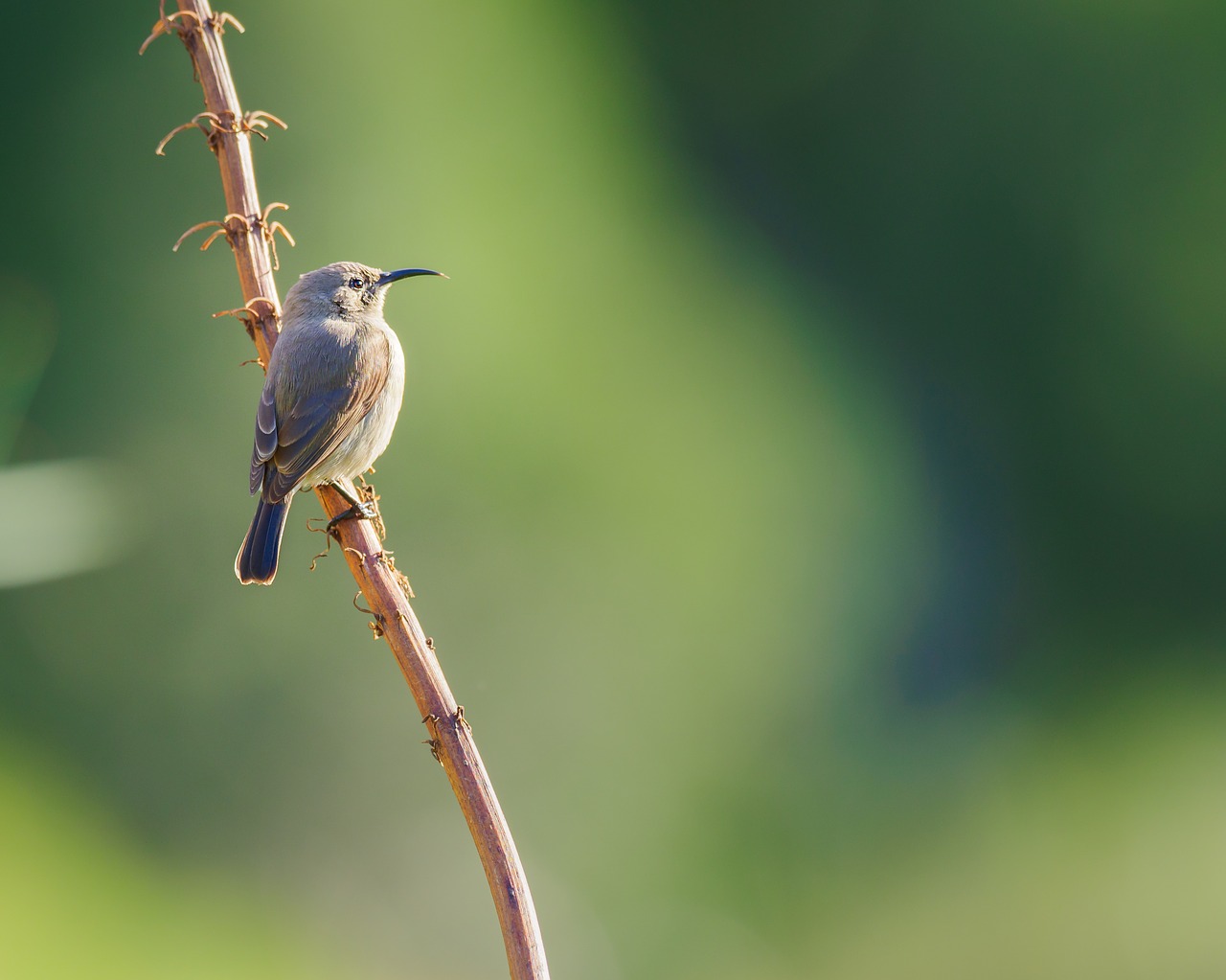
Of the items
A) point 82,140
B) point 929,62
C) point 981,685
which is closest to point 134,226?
point 82,140

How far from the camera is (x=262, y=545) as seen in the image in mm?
2926

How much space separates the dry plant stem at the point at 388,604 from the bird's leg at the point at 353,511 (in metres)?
0.02

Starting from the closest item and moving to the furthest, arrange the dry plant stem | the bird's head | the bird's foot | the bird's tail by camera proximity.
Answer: the dry plant stem → the bird's foot → the bird's tail → the bird's head

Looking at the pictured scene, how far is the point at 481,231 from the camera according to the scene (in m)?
4.90

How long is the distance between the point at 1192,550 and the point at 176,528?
5.13 meters

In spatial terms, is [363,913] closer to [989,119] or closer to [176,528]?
[176,528]

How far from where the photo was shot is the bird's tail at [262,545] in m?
2.77

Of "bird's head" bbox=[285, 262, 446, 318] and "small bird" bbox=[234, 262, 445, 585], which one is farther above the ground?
"bird's head" bbox=[285, 262, 446, 318]

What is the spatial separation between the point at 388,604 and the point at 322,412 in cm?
162

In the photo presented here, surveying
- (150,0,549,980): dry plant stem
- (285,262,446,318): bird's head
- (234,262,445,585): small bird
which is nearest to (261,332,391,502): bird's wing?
(234,262,445,585): small bird

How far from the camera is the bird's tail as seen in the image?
9.09 feet

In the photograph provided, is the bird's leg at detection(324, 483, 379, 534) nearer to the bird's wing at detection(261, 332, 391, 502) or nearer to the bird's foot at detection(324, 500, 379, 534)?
the bird's foot at detection(324, 500, 379, 534)

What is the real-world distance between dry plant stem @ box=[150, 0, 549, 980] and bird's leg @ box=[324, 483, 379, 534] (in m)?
0.02

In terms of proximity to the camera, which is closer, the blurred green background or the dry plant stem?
the dry plant stem
